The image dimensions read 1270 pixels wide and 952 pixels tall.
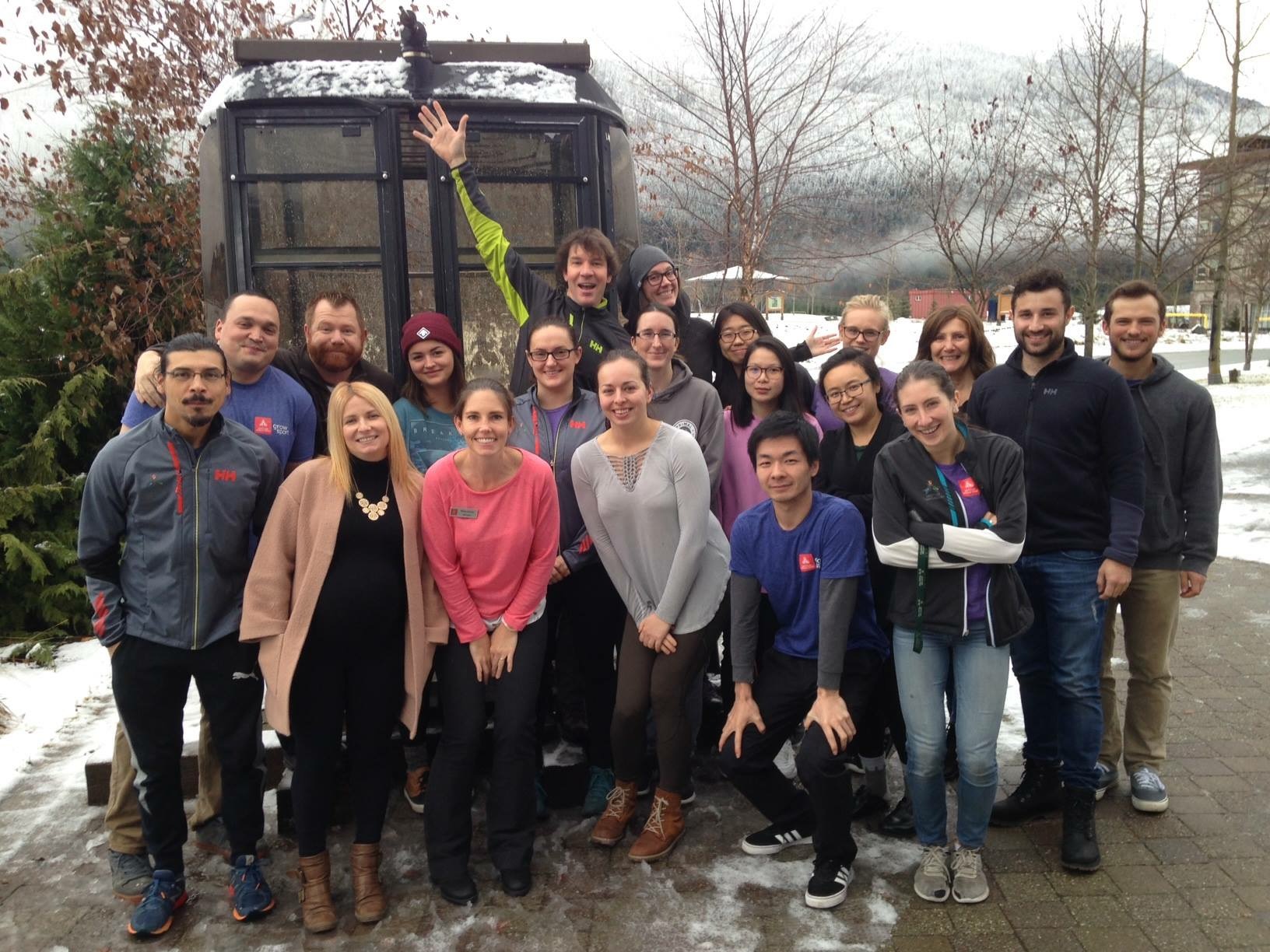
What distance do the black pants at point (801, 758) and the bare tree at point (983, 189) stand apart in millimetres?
9005

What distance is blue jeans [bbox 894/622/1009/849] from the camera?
10.5ft

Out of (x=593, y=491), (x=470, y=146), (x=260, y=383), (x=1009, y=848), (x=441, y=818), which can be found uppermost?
(x=470, y=146)

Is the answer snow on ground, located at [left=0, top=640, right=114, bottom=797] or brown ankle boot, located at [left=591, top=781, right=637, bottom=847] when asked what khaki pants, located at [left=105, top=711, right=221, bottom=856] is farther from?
brown ankle boot, located at [left=591, top=781, right=637, bottom=847]

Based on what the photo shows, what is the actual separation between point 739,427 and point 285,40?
3.15m

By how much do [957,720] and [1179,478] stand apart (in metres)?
1.39

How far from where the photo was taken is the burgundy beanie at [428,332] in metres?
3.75

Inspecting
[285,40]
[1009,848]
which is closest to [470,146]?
[285,40]

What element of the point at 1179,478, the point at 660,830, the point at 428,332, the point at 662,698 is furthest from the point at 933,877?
the point at 428,332

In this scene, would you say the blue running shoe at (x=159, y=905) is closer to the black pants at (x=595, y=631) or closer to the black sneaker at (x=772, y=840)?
the black pants at (x=595, y=631)

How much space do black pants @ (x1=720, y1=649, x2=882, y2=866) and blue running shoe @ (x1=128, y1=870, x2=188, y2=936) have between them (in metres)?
1.90

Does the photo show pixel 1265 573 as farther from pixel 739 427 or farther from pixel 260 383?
pixel 260 383

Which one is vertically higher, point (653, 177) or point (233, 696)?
point (653, 177)

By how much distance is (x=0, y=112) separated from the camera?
9.28 metres

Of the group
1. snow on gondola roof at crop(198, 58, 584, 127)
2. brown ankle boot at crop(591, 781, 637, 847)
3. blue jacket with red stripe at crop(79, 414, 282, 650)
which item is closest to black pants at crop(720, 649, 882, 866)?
brown ankle boot at crop(591, 781, 637, 847)
